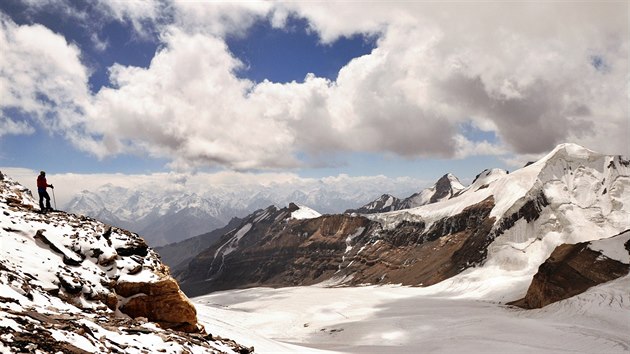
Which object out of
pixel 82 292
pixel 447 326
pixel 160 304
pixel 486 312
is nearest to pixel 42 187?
pixel 82 292

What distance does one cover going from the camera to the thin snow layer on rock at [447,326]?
77688mm

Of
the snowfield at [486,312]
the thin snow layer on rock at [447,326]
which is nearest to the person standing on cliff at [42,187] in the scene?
the snowfield at [486,312]

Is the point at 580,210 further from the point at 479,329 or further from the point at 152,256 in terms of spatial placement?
the point at 152,256

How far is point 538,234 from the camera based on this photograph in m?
192

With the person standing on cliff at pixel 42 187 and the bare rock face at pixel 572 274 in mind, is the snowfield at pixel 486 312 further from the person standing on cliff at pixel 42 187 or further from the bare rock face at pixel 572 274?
the person standing on cliff at pixel 42 187

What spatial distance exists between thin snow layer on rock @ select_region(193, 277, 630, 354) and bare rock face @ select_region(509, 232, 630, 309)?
655 centimetres

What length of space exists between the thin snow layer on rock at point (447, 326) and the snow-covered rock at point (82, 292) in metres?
14.2

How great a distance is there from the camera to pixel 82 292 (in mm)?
25359

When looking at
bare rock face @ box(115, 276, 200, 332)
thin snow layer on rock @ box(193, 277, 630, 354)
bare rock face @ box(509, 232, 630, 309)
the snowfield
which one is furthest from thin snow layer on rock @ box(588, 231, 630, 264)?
bare rock face @ box(115, 276, 200, 332)

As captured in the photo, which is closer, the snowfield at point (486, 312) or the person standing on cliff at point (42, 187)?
the person standing on cliff at point (42, 187)

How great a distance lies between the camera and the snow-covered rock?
52.3ft

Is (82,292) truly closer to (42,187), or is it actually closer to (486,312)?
(42,187)

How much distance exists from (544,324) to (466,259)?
102m

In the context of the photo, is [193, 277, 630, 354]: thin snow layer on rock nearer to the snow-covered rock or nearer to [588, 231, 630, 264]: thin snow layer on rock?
the snow-covered rock
